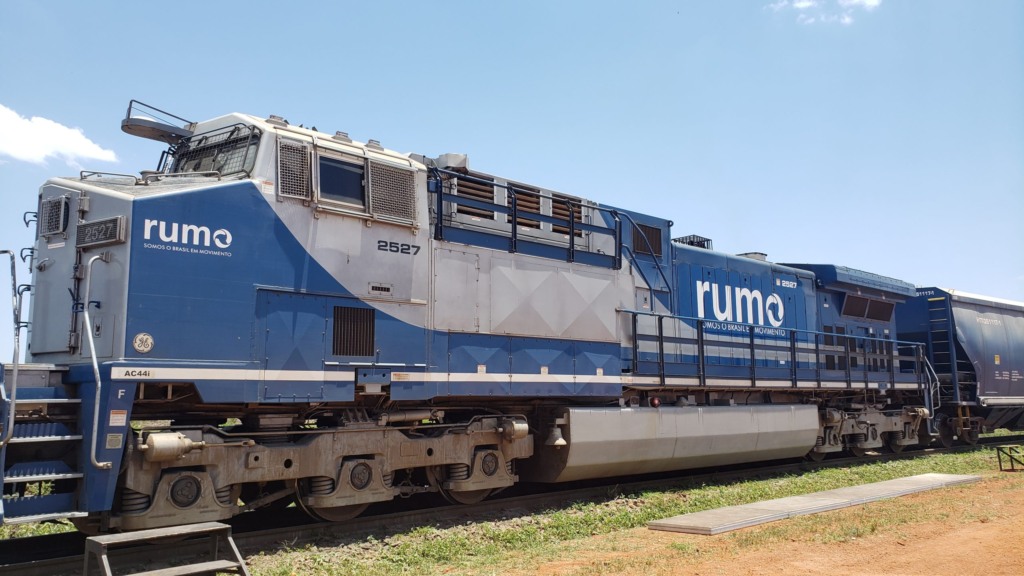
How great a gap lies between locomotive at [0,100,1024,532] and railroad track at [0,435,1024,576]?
279 mm

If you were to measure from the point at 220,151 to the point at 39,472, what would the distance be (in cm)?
378

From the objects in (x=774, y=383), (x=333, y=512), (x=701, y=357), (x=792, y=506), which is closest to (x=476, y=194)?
(x=333, y=512)

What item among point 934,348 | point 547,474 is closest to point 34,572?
point 547,474

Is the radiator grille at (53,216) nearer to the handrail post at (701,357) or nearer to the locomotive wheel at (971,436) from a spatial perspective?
the handrail post at (701,357)

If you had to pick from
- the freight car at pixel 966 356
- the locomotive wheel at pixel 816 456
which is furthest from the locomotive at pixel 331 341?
the freight car at pixel 966 356

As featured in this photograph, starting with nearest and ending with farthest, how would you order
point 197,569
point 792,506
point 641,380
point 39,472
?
point 197,569 < point 39,472 < point 792,506 < point 641,380

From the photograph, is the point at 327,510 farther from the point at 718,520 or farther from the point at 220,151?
the point at 718,520

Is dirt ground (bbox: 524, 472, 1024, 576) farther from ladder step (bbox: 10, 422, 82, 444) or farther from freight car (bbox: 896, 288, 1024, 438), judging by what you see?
freight car (bbox: 896, 288, 1024, 438)

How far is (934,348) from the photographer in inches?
797

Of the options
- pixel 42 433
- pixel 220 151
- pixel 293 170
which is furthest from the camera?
pixel 220 151

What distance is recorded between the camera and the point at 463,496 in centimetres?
965

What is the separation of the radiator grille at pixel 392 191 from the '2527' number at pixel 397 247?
1.07 ft

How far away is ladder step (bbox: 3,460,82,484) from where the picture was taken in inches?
240

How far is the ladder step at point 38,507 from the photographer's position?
238 inches
